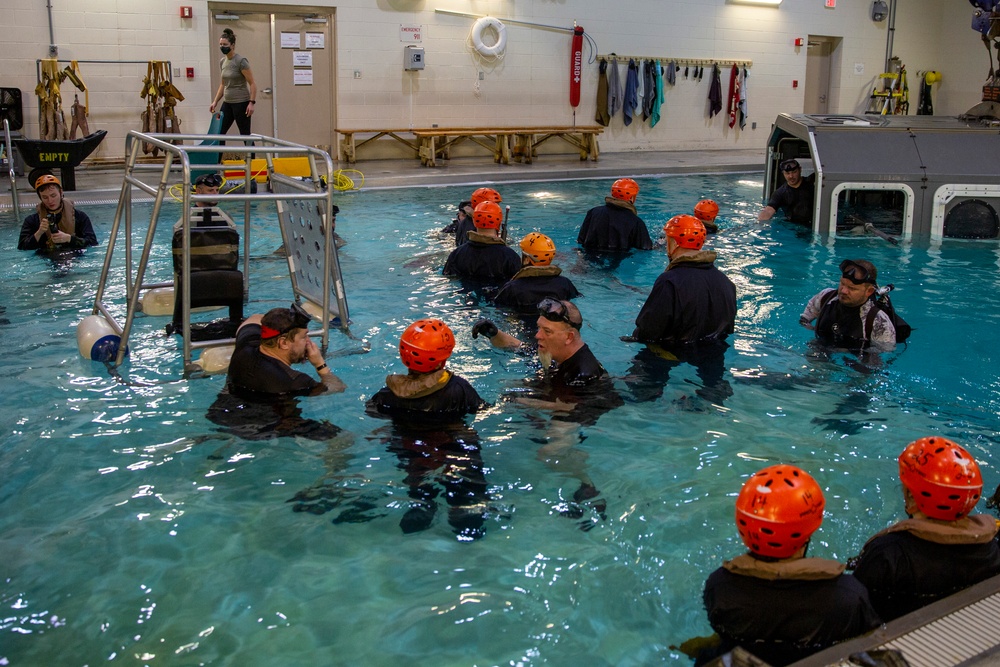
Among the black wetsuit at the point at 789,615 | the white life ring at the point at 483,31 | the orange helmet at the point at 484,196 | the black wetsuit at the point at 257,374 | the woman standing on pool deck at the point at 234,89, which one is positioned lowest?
the black wetsuit at the point at 789,615

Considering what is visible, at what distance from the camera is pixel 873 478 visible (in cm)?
541

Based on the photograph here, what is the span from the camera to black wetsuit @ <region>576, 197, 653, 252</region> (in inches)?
421

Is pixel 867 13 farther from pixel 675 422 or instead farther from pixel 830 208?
pixel 675 422

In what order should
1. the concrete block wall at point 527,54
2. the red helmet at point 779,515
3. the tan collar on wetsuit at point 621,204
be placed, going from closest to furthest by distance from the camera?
the red helmet at point 779,515 < the tan collar on wetsuit at point 621,204 < the concrete block wall at point 527,54

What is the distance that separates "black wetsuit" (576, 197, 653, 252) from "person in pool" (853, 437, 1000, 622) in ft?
23.7

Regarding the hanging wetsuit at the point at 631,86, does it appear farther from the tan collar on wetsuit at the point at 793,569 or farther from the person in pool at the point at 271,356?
the tan collar on wetsuit at the point at 793,569

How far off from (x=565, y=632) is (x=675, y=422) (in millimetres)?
2457

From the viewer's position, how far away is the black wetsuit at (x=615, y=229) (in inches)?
421

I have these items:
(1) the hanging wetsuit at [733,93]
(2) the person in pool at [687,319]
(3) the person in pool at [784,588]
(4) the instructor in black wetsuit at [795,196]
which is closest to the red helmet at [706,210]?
(4) the instructor in black wetsuit at [795,196]

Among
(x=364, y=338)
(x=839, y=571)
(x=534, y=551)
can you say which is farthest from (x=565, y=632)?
(x=364, y=338)

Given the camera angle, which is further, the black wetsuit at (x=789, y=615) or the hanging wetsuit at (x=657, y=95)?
the hanging wetsuit at (x=657, y=95)

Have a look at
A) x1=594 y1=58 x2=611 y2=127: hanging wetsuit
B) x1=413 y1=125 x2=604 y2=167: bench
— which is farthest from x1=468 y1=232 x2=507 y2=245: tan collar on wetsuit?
x1=594 y1=58 x2=611 y2=127: hanging wetsuit

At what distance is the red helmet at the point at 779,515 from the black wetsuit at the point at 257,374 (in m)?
3.09

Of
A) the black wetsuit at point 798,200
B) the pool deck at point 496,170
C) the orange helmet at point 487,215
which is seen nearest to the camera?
the orange helmet at point 487,215
